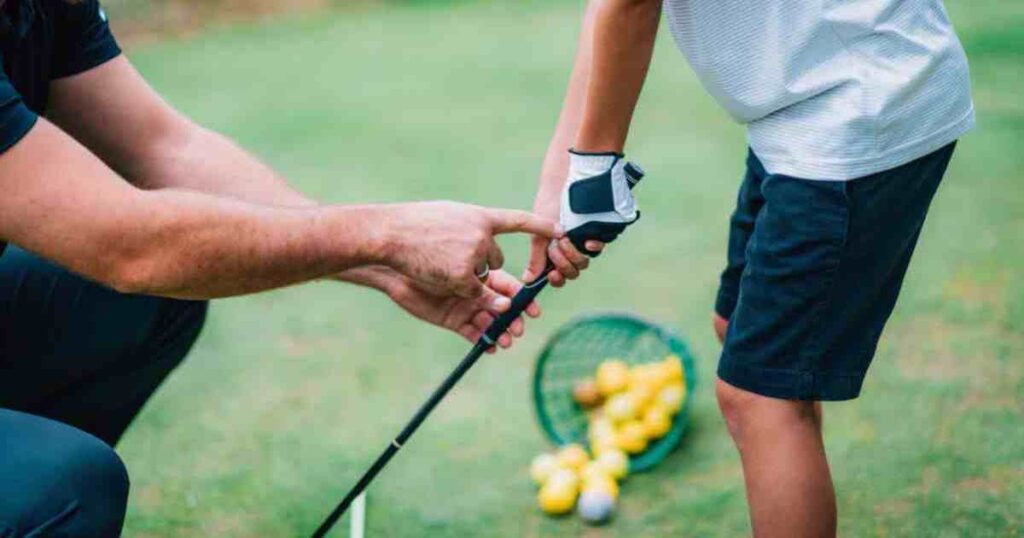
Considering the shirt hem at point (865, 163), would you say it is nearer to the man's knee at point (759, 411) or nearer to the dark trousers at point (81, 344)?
the man's knee at point (759, 411)

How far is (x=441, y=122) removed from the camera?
17.7ft

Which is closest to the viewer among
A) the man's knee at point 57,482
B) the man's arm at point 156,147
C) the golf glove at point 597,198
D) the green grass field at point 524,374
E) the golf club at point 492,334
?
the man's knee at point 57,482

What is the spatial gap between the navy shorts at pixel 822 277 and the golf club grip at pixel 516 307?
357 millimetres

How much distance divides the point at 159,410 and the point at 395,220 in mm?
1361

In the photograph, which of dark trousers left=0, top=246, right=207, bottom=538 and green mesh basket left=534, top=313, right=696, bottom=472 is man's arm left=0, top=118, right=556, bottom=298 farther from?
green mesh basket left=534, top=313, right=696, bottom=472

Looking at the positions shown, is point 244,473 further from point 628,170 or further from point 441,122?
point 441,122

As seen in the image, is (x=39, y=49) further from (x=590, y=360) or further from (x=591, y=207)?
(x=590, y=360)

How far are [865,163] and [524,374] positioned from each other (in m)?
1.45

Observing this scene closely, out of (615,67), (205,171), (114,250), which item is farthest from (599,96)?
(205,171)

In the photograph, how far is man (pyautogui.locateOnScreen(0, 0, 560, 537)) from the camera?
5.87 feet

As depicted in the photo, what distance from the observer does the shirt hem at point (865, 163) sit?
176 centimetres

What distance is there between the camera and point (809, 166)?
1780 mm

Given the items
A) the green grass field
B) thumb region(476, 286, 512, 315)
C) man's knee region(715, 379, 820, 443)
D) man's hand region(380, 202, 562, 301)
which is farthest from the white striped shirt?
the green grass field

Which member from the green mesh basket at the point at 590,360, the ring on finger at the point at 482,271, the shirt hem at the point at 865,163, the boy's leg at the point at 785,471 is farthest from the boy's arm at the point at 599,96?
the green mesh basket at the point at 590,360
